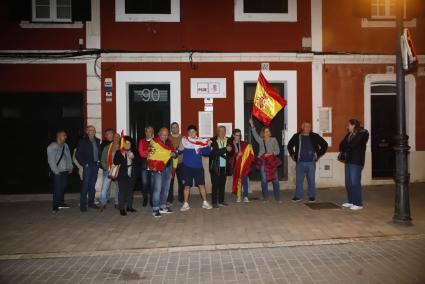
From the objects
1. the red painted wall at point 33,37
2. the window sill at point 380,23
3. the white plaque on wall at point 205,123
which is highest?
the window sill at point 380,23

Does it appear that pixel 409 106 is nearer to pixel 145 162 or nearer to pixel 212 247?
pixel 145 162

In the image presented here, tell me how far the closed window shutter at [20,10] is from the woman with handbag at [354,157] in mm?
8898

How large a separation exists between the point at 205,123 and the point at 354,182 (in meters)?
4.46

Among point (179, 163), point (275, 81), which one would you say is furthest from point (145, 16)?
point (179, 163)

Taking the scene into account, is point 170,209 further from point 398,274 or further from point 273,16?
point 273,16

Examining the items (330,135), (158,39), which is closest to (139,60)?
(158,39)

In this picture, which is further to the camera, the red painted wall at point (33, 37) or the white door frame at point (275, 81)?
the white door frame at point (275, 81)

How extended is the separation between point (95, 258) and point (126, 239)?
90cm

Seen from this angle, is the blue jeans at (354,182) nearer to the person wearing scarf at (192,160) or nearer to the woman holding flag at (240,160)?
the woman holding flag at (240,160)

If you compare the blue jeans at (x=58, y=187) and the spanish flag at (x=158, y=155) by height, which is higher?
the spanish flag at (x=158, y=155)

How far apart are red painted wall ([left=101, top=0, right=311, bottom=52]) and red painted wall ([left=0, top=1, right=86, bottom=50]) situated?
87cm

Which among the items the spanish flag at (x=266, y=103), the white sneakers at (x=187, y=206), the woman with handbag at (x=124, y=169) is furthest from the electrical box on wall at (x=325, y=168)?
the woman with handbag at (x=124, y=169)

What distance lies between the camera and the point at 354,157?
28.1 feet

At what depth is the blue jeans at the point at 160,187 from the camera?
8.32 m
